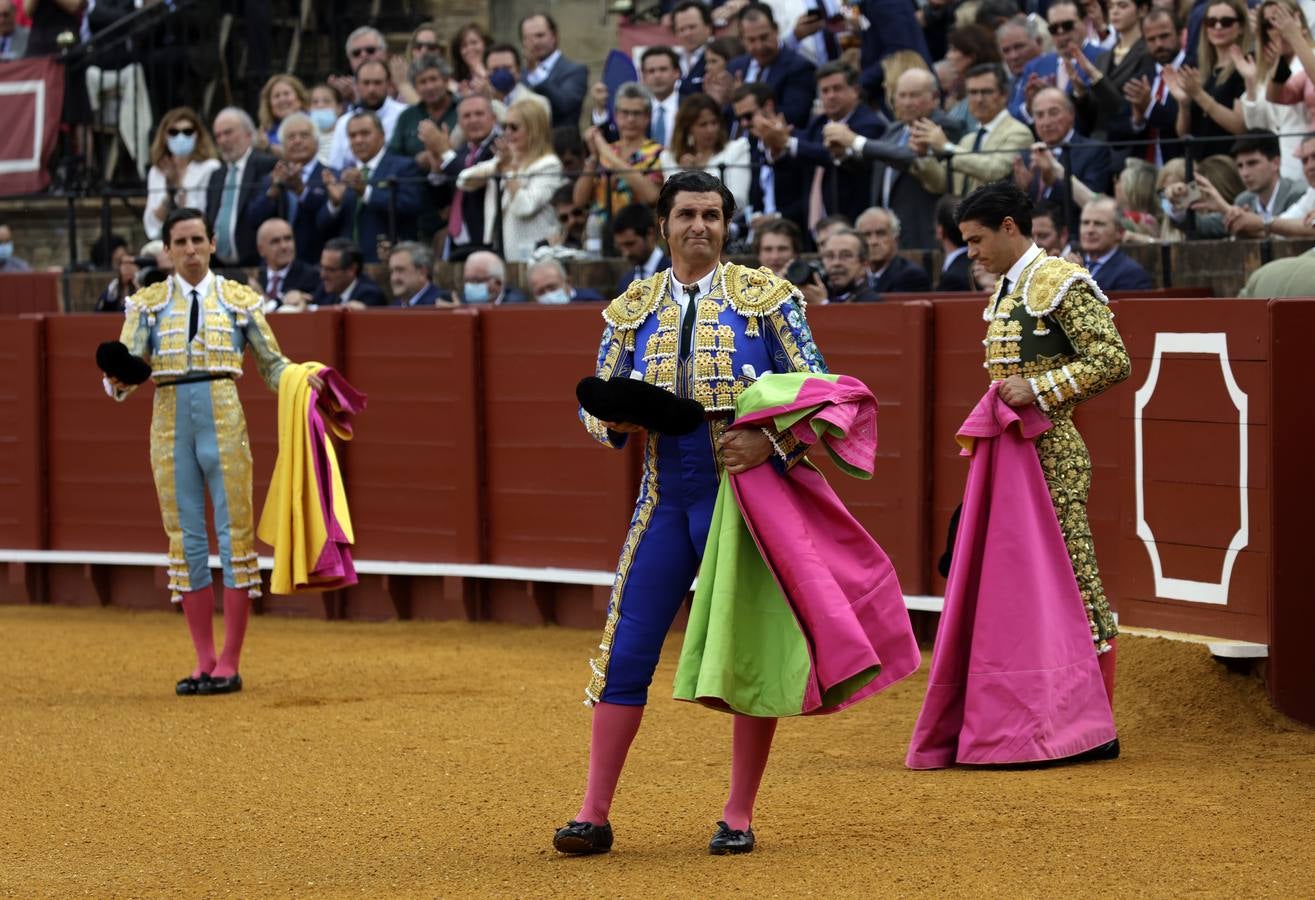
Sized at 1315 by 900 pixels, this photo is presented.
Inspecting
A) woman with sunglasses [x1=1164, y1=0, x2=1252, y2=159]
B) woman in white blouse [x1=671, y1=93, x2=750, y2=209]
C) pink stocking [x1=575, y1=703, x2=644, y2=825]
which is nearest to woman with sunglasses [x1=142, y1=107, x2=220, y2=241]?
woman in white blouse [x1=671, y1=93, x2=750, y2=209]

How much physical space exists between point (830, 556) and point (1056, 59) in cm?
597

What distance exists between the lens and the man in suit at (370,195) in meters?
11.8

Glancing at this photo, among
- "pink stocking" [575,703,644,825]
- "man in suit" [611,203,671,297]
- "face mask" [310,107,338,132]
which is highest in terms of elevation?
"face mask" [310,107,338,132]

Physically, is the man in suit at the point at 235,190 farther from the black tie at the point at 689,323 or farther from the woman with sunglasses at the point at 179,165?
the black tie at the point at 689,323

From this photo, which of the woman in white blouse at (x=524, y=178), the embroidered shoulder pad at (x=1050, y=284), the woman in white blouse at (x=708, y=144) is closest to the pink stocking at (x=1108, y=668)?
the embroidered shoulder pad at (x=1050, y=284)

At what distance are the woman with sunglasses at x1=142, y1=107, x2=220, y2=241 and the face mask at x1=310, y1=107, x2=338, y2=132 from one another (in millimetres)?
694

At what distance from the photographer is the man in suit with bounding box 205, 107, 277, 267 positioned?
12102 mm

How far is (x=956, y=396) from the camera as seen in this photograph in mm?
7961

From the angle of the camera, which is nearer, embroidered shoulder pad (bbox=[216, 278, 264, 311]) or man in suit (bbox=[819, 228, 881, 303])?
embroidered shoulder pad (bbox=[216, 278, 264, 311])

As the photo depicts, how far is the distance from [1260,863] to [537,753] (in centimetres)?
245

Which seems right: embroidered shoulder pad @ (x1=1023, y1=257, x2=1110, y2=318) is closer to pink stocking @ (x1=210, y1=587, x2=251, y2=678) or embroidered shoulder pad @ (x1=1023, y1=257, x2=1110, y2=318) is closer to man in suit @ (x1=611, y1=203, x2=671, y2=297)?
pink stocking @ (x1=210, y1=587, x2=251, y2=678)

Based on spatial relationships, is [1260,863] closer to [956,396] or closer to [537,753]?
[537,753]

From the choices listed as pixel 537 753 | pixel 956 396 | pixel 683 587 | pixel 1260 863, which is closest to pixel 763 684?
pixel 683 587

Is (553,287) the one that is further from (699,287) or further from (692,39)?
(699,287)
